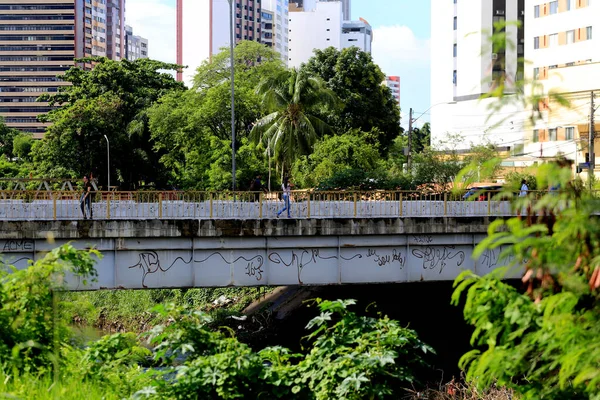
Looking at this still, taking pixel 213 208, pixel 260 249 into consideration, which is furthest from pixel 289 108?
pixel 260 249

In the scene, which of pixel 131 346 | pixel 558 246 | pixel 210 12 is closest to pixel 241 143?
pixel 131 346

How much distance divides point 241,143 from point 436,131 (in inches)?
880

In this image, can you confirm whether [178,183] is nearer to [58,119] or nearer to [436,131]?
[58,119]

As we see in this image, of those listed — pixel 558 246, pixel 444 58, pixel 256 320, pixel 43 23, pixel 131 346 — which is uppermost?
pixel 43 23

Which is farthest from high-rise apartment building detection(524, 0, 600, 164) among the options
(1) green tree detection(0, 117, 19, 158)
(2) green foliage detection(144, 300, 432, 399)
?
(1) green tree detection(0, 117, 19, 158)

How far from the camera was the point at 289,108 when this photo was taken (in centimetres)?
4034

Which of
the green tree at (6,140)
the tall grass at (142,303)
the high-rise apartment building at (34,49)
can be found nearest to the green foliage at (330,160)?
the tall grass at (142,303)

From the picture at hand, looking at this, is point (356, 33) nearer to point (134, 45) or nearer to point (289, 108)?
point (134, 45)

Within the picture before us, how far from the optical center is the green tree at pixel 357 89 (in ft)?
186

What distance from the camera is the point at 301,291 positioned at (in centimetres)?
3447

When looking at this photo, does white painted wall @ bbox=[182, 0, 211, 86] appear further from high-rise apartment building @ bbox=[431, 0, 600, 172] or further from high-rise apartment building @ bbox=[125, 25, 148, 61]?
high-rise apartment building @ bbox=[431, 0, 600, 172]

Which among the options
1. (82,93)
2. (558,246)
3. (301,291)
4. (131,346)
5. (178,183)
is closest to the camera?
(558,246)

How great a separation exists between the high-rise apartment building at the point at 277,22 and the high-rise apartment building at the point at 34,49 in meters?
30.8

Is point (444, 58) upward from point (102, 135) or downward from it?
upward
